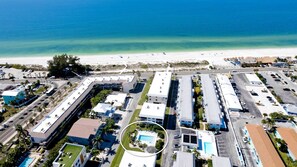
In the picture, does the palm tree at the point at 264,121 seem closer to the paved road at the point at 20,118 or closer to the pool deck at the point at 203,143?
the pool deck at the point at 203,143

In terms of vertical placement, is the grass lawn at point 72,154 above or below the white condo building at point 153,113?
below

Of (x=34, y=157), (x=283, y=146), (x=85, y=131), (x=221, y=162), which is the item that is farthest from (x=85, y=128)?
(x=283, y=146)

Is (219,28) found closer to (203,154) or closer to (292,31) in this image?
(292,31)

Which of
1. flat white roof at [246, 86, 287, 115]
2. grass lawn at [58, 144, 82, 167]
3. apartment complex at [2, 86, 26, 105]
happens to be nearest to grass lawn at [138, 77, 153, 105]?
grass lawn at [58, 144, 82, 167]

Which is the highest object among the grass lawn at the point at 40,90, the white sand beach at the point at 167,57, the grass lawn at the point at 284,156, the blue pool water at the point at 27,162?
the white sand beach at the point at 167,57

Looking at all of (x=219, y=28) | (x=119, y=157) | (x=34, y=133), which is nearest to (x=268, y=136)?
(x=119, y=157)

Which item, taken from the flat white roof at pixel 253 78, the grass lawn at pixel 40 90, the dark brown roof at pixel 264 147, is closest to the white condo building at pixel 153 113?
the dark brown roof at pixel 264 147
